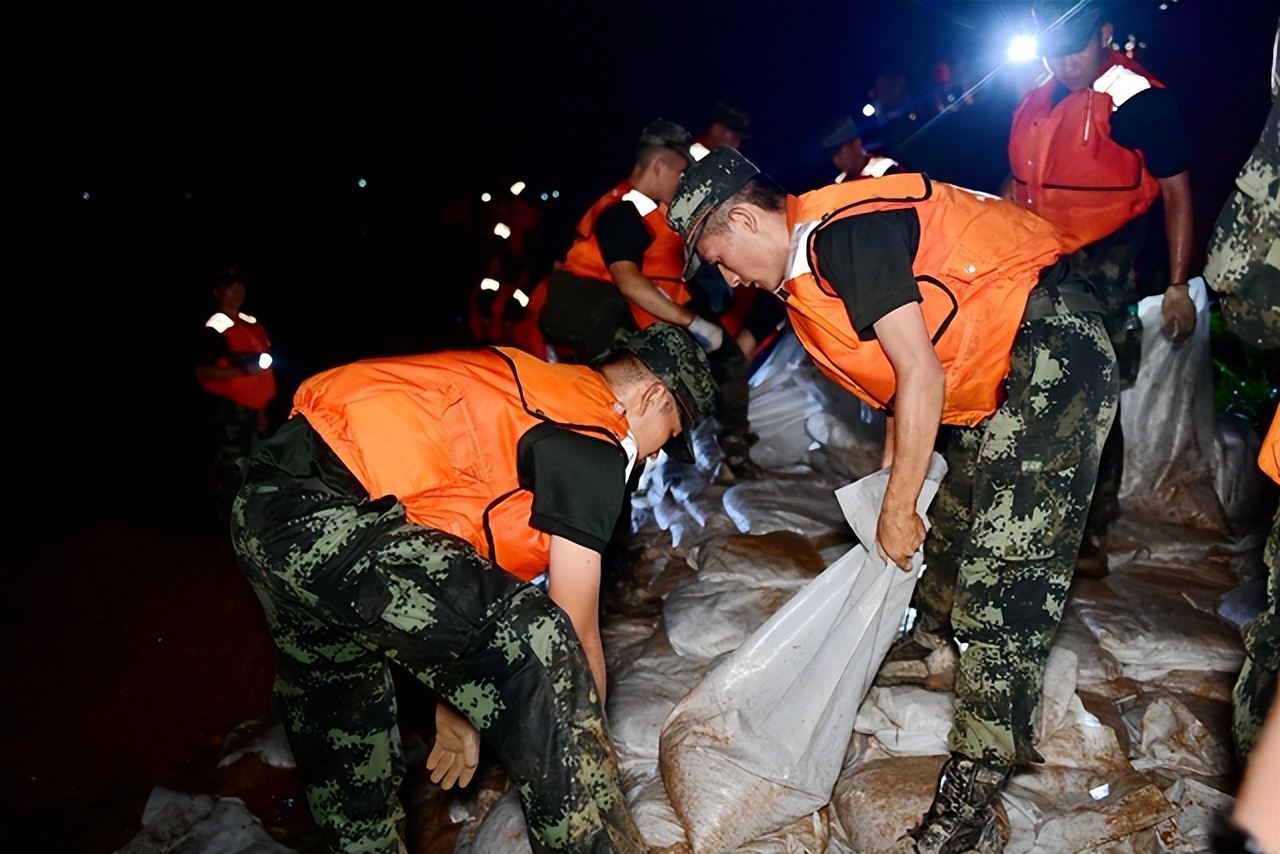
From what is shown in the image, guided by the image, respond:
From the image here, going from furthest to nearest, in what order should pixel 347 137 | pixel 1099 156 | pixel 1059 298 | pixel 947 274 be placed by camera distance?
pixel 347 137
pixel 1099 156
pixel 1059 298
pixel 947 274

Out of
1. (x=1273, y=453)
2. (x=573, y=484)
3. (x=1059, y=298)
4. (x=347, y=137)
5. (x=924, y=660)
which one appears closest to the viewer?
(x=1273, y=453)

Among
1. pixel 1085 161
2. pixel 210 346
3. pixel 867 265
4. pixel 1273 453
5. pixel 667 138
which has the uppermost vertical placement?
pixel 1085 161

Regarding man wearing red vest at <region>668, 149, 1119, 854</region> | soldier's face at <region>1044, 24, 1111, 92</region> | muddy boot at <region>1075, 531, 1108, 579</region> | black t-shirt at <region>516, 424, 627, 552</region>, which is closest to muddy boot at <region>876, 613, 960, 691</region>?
man wearing red vest at <region>668, 149, 1119, 854</region>

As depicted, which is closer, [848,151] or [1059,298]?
[1059,298]

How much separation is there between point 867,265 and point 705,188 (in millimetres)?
365

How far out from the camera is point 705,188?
181cm

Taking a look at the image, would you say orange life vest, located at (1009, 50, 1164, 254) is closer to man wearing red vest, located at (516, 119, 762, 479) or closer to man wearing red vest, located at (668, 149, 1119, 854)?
man wearing red vest, located at (668, 149, 1119, 854)

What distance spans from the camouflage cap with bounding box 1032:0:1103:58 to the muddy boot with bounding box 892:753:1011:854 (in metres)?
2.07

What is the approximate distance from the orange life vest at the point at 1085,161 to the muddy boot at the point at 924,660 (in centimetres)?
123

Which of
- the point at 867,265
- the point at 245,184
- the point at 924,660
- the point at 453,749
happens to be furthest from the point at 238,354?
the point at 245,184

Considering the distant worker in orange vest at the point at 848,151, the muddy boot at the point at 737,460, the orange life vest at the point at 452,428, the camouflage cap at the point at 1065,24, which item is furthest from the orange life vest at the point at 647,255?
the orange life vest at the point at 452,428

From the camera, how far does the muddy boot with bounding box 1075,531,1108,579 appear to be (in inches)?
115

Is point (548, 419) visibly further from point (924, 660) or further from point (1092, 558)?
point (1092, 558)

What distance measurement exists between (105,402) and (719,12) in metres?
10.1
